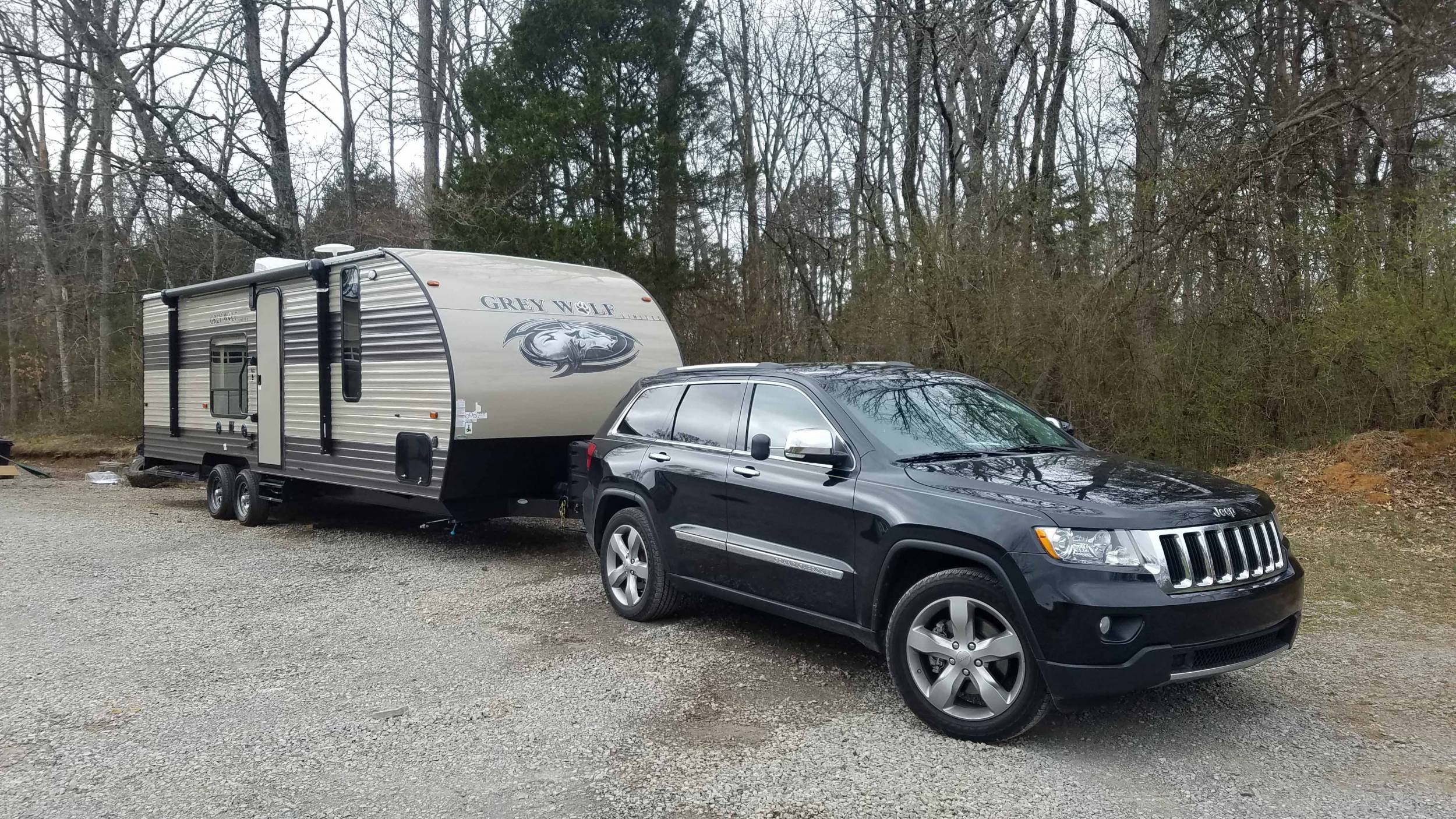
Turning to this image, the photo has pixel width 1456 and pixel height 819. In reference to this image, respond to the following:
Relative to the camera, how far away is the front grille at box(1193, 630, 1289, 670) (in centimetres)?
419

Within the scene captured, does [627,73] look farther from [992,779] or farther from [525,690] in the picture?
[992,779]

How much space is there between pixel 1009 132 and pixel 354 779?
16.7 metres

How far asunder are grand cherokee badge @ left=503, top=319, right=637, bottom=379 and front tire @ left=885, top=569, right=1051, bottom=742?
5.17 m

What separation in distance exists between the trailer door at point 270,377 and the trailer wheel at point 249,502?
351 mm

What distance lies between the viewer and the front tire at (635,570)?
6387 mm

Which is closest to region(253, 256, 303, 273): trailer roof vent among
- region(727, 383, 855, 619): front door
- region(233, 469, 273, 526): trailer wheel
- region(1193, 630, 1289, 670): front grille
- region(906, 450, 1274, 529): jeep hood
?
region(233, 469, 273, 526): trailer wheel

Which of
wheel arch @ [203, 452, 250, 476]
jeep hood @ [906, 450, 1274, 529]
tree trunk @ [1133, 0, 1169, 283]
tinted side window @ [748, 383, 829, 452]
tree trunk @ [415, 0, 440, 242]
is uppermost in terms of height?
tree trunk @ [415, 0, 440, 242]

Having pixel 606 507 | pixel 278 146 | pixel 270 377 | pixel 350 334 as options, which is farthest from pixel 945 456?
pixel 278 146

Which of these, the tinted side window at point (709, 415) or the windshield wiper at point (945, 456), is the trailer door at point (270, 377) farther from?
the windshield wiper at point (945, 456)

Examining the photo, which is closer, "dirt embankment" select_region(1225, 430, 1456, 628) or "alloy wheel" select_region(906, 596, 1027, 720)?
"alloy wheel" select_region(906, 596, 1027, 720)

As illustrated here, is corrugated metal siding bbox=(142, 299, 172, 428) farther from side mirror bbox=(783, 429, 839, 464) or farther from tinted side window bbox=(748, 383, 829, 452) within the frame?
side mirror bbox=(783, 429, 839, 464)

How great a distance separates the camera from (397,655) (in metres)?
6.03

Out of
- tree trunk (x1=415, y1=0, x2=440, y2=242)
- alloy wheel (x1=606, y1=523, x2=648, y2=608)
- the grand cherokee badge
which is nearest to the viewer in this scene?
alloy wheel (x1=606, y1=523, x2=648, y2=608)

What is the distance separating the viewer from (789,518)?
539 centimetres
